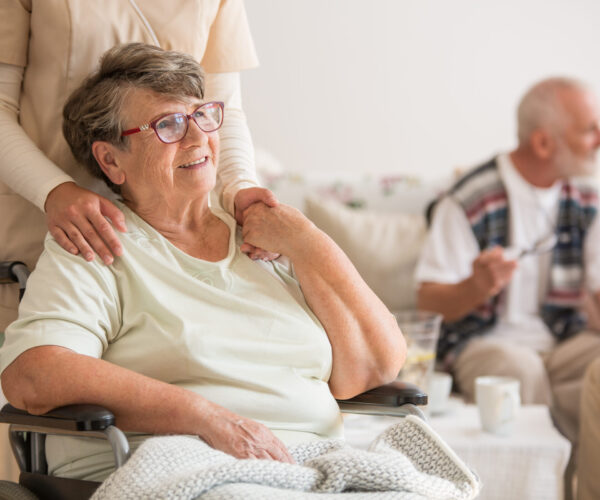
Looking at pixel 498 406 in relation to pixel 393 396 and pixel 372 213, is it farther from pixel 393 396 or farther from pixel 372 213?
pixel 372 213

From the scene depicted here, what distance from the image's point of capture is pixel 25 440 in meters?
1.39

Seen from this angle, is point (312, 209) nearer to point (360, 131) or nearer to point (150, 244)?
point (360, 131)

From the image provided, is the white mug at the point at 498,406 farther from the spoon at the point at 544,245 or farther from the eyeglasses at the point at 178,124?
the eyeglasses at the point at 178,124

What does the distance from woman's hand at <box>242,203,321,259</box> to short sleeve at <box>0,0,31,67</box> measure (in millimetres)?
524

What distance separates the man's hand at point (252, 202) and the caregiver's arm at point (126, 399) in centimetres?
34

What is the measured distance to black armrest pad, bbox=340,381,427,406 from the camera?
56.1 inches

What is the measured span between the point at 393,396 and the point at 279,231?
36 cm

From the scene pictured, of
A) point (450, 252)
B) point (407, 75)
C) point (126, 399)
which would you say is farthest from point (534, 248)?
point (126, 399)

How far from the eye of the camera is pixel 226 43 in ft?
5.43

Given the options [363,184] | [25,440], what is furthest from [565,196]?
[25,440]

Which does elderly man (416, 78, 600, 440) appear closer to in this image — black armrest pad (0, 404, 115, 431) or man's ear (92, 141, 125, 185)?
man's ear (92, 141, 125, 185)

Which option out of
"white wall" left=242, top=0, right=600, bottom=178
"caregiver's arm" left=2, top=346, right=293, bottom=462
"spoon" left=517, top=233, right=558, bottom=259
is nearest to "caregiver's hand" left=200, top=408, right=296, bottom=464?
"caregiver's arm" left=2, top=346, right=293, bottom=462

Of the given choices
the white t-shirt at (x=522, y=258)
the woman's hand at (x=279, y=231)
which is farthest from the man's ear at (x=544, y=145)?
the woman's hand at (x=279, y=231)

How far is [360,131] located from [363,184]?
0.36 meters
